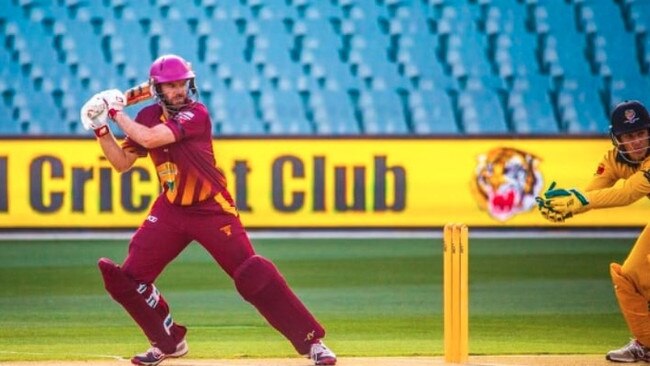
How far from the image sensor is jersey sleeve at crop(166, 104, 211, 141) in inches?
331

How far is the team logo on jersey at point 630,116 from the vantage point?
8845 millimetres

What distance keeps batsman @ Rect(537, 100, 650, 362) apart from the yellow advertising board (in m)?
8.55

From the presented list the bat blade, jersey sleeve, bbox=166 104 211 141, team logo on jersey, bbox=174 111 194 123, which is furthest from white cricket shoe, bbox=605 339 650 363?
the bat blade

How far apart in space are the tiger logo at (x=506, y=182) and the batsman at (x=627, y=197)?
8.47 metres

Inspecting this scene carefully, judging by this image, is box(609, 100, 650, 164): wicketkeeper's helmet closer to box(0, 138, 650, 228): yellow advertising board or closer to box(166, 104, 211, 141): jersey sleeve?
box(166, 104, 211, 141): jersey sleeve

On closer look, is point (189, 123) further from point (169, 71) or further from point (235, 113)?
point (235, 113)

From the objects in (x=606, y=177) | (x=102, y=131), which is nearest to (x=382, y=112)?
(x=606, y=177)

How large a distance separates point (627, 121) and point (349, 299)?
469cm

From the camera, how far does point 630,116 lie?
8.88m

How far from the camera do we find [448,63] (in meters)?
20.7

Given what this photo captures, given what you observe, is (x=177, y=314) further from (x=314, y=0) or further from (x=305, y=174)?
(x=314, y=0)

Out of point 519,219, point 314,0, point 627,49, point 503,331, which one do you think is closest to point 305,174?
point 519,219

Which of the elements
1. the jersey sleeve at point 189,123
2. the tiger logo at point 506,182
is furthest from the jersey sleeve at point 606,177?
the tiger logo at point 506,182

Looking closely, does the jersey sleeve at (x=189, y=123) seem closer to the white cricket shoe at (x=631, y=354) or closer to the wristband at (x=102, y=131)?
the wristband at (x=102, y=131)
